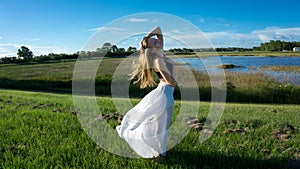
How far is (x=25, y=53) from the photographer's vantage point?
78.2 m

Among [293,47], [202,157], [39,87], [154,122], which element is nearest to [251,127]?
[202,157]

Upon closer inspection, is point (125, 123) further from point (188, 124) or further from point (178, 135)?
point (188, 124)

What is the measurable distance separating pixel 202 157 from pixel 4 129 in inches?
173

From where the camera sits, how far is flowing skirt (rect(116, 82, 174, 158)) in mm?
4375

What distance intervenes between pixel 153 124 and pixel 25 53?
81564mm

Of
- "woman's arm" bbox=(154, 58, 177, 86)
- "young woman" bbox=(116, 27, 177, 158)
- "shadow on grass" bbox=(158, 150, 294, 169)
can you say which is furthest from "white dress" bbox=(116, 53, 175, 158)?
"shadow on grass" bbox=(158, 150, 294, 169)

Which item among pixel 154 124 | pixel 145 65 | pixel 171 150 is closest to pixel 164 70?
pixel 145 65

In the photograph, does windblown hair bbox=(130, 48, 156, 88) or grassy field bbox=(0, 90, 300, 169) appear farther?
windblown hair bbox=(130, 48, 156, 88)

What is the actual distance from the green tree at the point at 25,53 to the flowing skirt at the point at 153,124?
78.3m

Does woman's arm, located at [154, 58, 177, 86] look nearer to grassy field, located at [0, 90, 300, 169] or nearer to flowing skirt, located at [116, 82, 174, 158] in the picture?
flowing skirt, located at [116, 82, 174, 158]

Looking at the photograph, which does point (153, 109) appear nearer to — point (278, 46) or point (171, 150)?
point (171, 150)

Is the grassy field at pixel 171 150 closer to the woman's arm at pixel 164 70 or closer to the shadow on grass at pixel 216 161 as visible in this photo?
the shadow on grass at pixel 216 161

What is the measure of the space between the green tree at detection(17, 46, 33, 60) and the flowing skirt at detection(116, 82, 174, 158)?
78.3 m

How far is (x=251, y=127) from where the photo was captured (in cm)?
634
